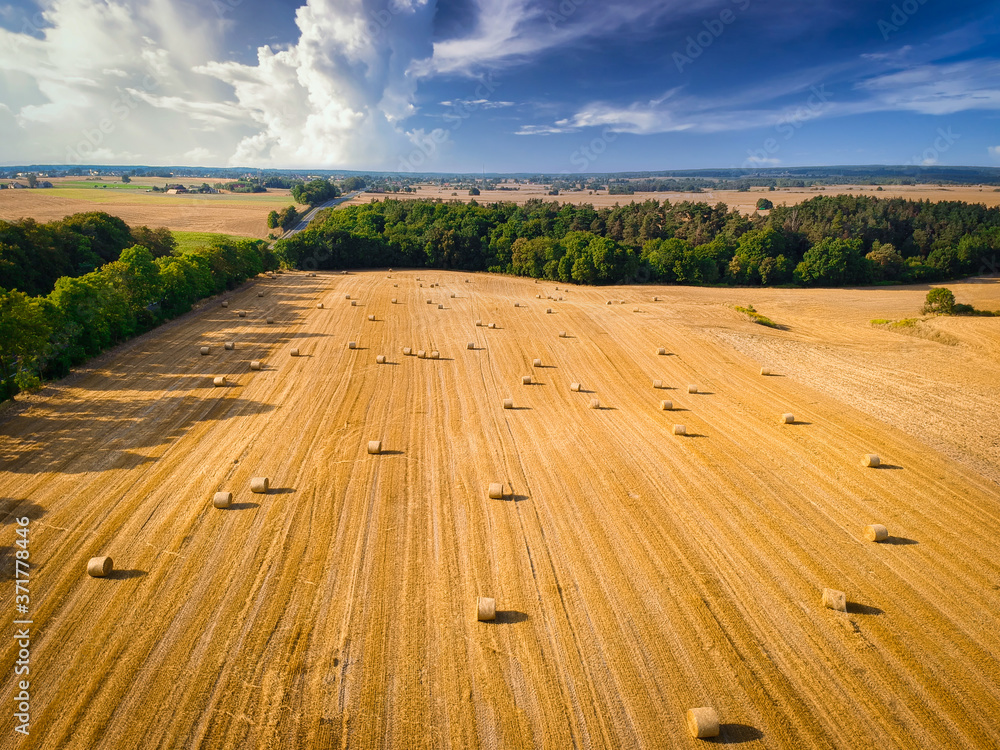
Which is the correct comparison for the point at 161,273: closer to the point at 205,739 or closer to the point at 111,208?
the point at 205,739

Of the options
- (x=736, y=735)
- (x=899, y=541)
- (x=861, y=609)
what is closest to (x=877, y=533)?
(x=899, y=541)

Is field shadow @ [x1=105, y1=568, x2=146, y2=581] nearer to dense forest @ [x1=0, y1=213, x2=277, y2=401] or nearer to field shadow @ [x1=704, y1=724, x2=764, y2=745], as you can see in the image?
field shadow @ [x1=704, y1=724, x2=764, y2=745]

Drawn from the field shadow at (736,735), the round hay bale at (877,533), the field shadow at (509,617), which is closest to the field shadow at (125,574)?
the field shadow at (509,617)

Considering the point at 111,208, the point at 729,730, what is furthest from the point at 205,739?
the point at 111,208

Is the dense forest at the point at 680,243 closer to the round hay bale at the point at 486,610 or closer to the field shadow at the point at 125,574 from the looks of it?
the round hay bale at the point at 486,610

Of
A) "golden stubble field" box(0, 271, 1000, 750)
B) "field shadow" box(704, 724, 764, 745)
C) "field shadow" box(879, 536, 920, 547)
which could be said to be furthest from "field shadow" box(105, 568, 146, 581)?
"field shadow" box(879, 536, 920, 547)

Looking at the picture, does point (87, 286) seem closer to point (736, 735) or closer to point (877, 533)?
point (736, 735)
